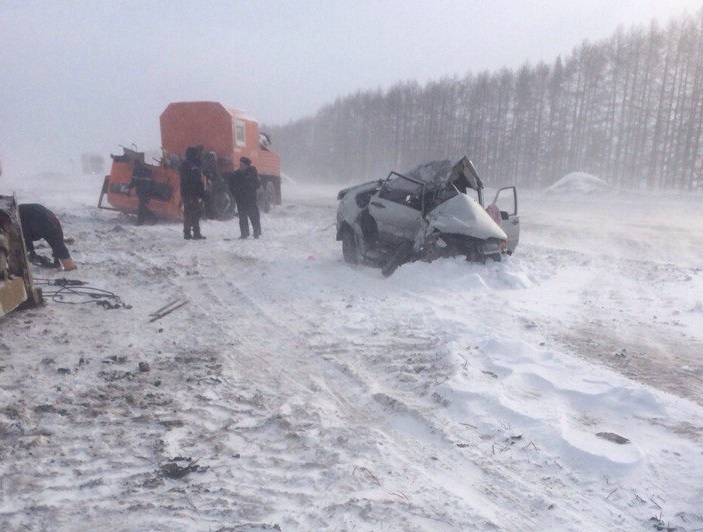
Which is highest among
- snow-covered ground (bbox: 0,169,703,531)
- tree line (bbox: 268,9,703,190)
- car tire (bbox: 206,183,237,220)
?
tree line (bbox: 268,9,703,190)

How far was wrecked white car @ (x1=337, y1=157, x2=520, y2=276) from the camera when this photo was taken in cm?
773

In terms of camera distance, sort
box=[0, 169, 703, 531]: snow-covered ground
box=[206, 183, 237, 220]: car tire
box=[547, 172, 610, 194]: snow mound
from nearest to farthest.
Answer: box=[0, 169, 703, 531]: snow-covered ground
box=[206, 183, 237, 220]: car tire
box=[547, 172, 610, 194]: snow mound

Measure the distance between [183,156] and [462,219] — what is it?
9810mm

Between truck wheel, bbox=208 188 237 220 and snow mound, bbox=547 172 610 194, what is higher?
snow mound, bbox=547 172 610 194

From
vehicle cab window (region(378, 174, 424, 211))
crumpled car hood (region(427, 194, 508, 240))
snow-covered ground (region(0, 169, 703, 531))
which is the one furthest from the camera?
vehicle cab window (region(378, 174, 424, 211))

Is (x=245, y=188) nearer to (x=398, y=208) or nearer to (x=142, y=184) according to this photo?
(x=142, y=184)

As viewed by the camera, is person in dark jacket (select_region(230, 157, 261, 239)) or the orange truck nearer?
person in dark jacket (select_region(230, 157, 261, 239))

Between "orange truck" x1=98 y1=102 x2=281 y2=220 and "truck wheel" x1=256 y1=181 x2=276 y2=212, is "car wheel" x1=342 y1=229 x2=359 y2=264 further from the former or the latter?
"truck wheel" x1=256 y1=181 x2=276 y2=212

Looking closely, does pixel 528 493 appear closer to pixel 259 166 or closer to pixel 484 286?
pixel 484 286

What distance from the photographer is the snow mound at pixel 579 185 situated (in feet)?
95.5

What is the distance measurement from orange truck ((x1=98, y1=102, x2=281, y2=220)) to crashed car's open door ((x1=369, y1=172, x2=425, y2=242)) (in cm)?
583

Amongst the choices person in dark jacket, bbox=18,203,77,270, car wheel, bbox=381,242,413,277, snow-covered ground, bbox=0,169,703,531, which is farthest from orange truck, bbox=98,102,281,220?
car wheel, bbox=381,242,413,277

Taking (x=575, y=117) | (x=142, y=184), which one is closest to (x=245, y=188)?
(x=142, y=184)

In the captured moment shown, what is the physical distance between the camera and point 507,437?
10.5ft
